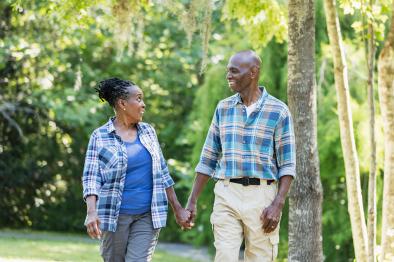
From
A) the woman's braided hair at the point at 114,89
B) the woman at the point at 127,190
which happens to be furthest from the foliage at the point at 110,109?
the woman at the point at 127,190

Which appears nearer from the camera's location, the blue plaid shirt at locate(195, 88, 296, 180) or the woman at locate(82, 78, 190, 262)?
the blue plaid shirt at locate(195, 88, 296, 180)

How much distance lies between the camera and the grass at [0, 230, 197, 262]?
12.4 m

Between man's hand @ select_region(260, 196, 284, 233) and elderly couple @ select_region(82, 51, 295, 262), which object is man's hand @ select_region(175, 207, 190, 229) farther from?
man's hand @ select_region(260, 196, 284, 233)

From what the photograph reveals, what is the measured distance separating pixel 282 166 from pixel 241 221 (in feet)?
1.47

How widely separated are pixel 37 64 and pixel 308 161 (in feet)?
36.1

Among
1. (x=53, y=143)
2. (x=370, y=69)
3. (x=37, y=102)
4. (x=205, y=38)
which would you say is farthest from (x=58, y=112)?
(x=370, y=69)

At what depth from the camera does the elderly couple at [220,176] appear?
5543 millimetres

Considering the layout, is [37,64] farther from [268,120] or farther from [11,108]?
[268,120]

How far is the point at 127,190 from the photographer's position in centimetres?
574

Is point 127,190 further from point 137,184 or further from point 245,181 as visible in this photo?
point 245,181

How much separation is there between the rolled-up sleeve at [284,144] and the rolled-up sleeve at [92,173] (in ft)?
3.92

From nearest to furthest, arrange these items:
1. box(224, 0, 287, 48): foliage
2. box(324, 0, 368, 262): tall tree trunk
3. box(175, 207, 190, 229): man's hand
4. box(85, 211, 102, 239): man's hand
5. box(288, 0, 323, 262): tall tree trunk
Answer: box(85, 211, 102, 239): man's hand, box(175, 207, 190, 229): man's hand, box(288, 0, 323, 262): tall tree trunk, box(324, 0, 368, 262): tall tree trunk, box(224, 0, 287, 48): foliage

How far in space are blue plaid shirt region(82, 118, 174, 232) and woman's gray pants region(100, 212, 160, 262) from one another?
2.4 inches

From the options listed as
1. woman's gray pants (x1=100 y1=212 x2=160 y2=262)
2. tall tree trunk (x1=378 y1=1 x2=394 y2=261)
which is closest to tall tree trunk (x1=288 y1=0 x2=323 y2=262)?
tall tree trunk (x1=378 y1=1 x2=394 y2=261)
